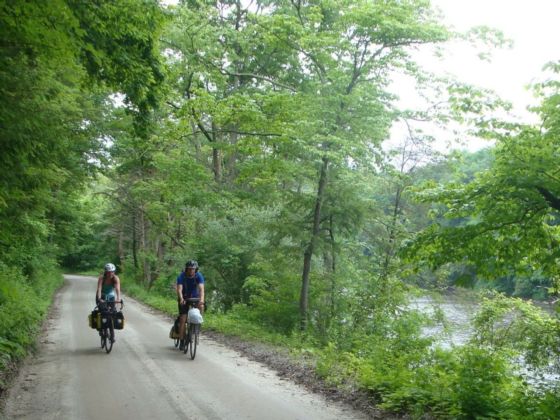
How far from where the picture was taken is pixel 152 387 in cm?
734

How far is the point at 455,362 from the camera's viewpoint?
702 centimetres

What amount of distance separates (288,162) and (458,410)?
10285 mm

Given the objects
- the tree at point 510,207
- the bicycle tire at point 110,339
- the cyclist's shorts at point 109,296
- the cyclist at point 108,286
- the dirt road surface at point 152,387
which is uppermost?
the tree at point 510,207

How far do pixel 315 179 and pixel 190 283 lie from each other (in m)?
6.68

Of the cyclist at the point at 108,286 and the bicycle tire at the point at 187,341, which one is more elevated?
the cyclist at the point at 108,286

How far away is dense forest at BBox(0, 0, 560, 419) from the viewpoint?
621cm

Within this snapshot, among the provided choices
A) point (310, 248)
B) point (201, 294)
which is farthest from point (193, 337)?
point (310, 248)

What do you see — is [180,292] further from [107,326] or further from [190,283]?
[107,326]

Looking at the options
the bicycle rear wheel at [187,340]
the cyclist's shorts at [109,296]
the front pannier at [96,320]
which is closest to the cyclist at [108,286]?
the cyclist's shorts at [109,296]

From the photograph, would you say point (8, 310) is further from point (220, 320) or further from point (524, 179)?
point (524, 179)

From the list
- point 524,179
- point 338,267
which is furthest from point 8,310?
point 524,179

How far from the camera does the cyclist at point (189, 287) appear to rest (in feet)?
33.4

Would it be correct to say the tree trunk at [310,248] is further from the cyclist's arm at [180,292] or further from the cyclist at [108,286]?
the cyclist at [108,286]

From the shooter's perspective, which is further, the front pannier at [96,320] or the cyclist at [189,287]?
the cyclist at [189,287]
